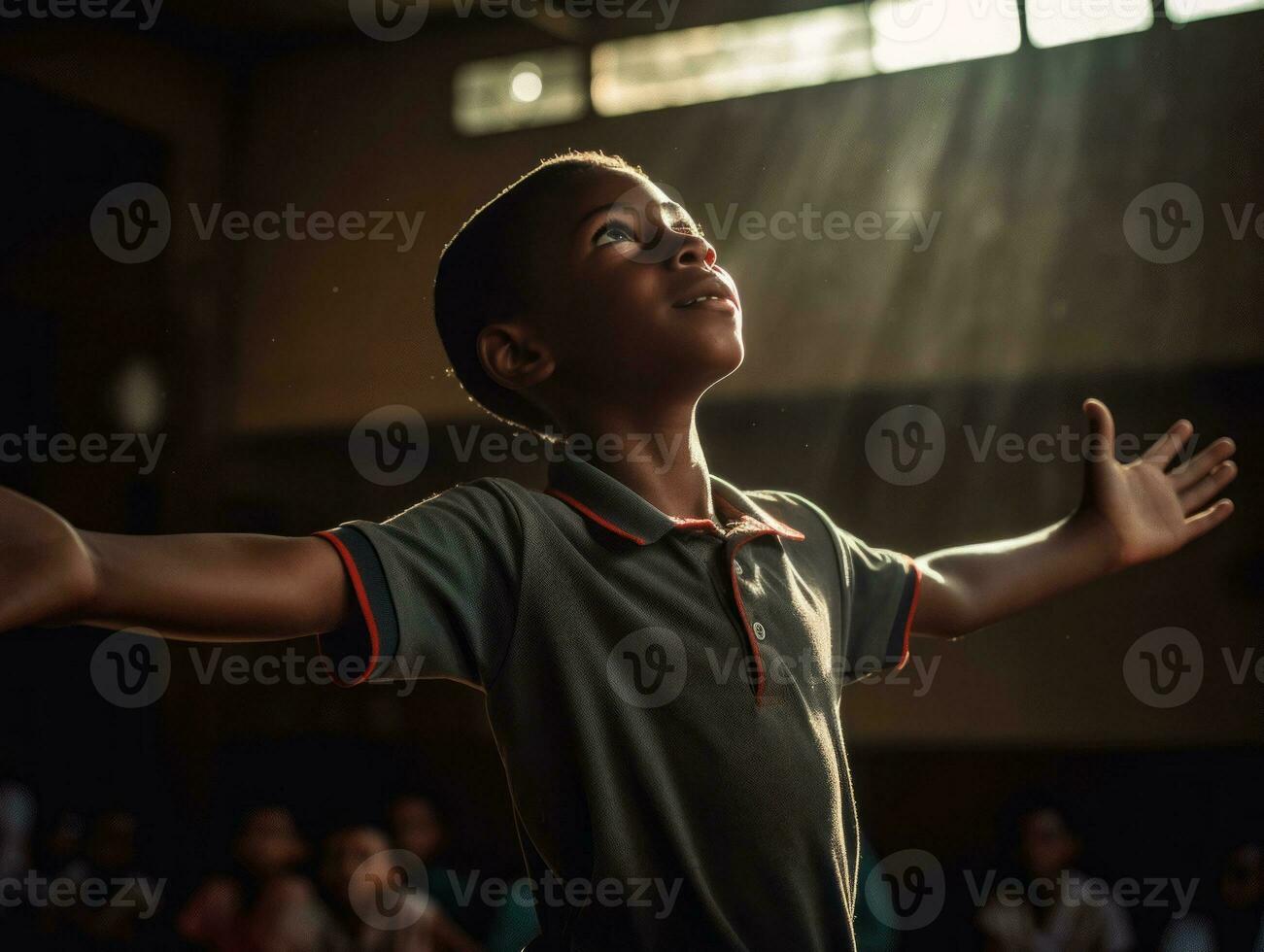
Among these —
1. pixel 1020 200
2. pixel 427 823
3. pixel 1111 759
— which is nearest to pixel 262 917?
pixel 427 823

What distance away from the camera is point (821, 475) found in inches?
121

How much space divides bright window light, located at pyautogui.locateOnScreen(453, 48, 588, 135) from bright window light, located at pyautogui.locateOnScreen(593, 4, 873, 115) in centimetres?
7

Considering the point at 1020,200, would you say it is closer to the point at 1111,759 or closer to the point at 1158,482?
the point at 1111,759

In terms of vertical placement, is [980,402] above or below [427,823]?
above

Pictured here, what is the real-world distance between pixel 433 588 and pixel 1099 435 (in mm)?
532

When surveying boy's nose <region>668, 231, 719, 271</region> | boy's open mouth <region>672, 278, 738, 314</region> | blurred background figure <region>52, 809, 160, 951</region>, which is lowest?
blurred background figure <region>52, 809, 160, 951</region>

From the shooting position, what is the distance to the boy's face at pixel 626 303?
715 millimetres

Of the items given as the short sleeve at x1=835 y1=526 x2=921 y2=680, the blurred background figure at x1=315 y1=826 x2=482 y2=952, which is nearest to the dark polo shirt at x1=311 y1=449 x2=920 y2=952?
the short sleeve at x1=835 y1=526 x2=921 y2=680

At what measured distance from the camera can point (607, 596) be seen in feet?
2.17

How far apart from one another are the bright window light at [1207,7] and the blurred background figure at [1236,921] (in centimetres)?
185

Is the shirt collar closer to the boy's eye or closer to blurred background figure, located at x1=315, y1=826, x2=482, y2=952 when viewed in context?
the boy's eye

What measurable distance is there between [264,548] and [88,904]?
2.58 m

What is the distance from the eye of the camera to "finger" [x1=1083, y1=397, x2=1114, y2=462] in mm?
881

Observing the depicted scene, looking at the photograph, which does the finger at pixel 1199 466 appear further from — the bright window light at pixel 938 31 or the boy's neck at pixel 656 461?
the bright window light at pixel 938 31
